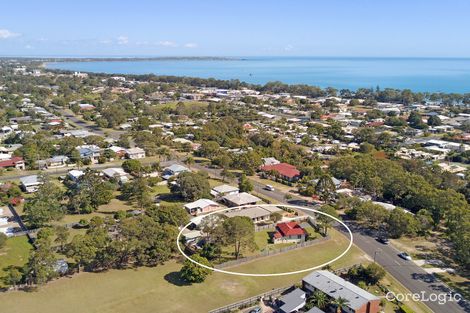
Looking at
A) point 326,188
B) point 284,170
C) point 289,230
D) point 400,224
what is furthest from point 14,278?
point 284,170

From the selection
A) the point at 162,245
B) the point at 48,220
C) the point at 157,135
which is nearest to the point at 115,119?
the point at 157,135

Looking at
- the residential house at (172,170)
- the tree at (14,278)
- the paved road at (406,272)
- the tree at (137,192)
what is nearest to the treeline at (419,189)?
the paved road at (406,272)

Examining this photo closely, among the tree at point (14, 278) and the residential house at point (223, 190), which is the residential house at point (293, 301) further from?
the residential house at point (223, 190)

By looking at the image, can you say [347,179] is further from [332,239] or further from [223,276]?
[223,276]

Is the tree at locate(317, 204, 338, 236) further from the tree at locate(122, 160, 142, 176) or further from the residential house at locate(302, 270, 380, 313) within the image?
the tree at locate(122, 160, 142, 176)

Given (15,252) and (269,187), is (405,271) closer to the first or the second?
(269,187)

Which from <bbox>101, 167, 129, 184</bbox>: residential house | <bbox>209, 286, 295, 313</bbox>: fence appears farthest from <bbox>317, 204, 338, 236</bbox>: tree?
<bbox>101, 167, 129, 184</bbox>: residential house
